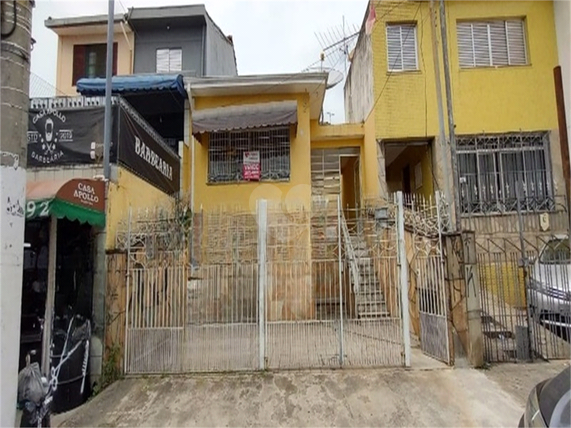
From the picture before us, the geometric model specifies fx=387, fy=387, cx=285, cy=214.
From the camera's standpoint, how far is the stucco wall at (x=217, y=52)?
1532 centimetres

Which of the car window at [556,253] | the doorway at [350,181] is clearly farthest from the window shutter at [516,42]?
the car window at [556,253]

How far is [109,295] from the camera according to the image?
631cm

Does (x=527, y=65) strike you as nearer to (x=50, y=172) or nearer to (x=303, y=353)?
(x=303, y=353)

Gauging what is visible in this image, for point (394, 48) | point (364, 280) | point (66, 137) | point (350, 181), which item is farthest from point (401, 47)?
point (66, 137)

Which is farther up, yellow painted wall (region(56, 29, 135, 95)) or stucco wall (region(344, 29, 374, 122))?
yellow painted wall (region(56, 29, 135, 95))

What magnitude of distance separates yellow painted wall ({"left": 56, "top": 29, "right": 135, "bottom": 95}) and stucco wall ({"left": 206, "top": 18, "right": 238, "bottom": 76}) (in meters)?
3.02

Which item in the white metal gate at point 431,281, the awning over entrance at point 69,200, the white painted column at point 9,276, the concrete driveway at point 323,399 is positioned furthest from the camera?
the white metal gate at point 431,281

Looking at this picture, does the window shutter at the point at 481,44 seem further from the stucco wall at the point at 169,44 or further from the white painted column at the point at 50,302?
the white painted column at the point at 50,302

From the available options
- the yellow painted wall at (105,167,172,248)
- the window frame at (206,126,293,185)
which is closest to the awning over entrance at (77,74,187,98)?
the window frame at (206,126,293,185)

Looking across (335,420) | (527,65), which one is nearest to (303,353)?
(335,420)

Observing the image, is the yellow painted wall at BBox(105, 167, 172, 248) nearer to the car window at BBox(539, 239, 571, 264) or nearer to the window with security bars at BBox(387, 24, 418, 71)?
the car window at BBox(539, 239, 571, 264)

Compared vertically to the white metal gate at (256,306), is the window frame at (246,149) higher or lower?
higher

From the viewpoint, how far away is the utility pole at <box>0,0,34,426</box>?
122 inches

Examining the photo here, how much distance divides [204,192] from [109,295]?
16.9ft
